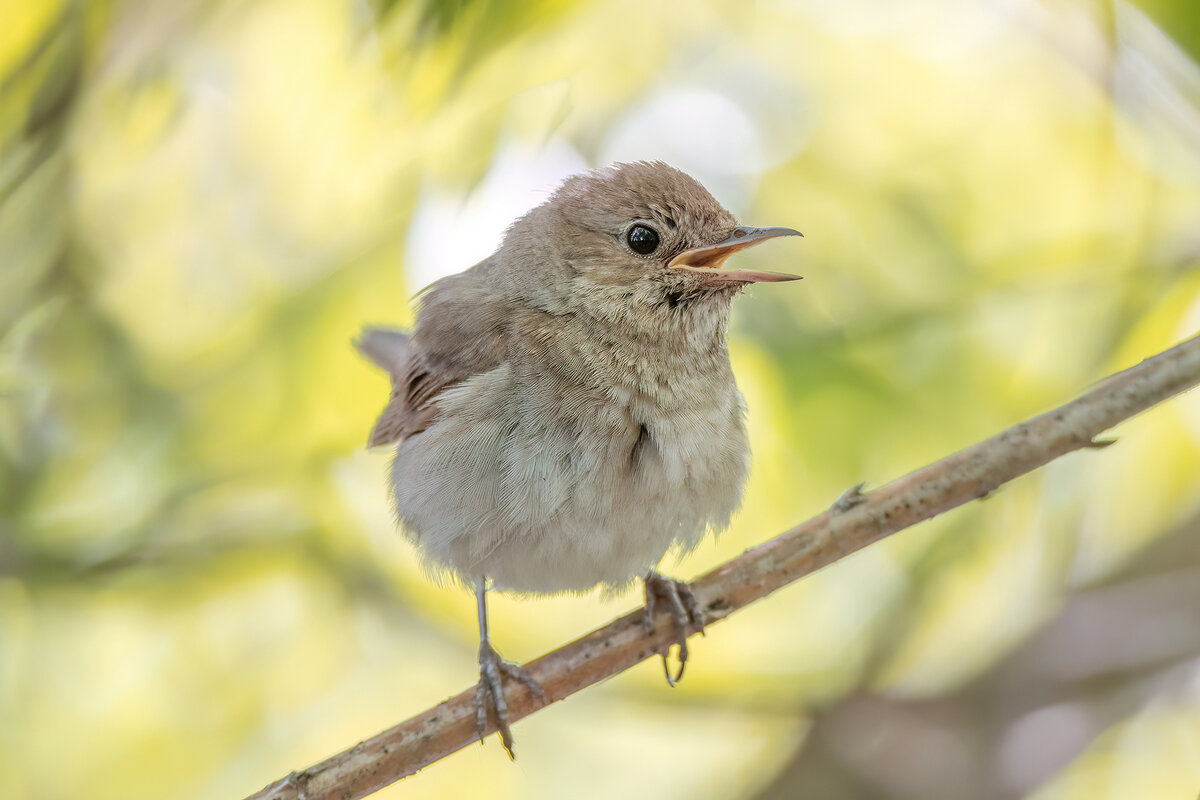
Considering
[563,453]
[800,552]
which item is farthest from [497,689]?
[800,552]

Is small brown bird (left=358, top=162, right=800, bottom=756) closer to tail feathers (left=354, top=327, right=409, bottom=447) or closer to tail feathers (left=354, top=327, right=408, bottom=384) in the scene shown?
tail feathers (left=354, top=327, right=409, bottom=447)

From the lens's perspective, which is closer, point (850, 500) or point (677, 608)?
point (850, 500)

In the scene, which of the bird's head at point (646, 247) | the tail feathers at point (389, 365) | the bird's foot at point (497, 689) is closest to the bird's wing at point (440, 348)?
the tail feathers at point (389, 365)

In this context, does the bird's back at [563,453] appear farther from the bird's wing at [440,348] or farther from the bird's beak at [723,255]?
the bird's beak at [723,255]

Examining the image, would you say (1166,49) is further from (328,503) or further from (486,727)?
(328,503)

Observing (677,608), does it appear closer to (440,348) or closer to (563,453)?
(563,453)

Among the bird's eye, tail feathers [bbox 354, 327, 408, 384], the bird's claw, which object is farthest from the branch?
tail feathers [bbox 354, 327, 408, 384]
